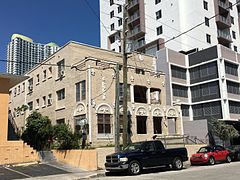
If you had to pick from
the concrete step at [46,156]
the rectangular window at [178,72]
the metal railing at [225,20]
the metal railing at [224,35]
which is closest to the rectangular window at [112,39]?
the metal railing at [224,35]

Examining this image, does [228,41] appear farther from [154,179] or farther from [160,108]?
[154,179]

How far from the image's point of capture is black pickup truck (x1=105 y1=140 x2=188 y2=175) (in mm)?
17219

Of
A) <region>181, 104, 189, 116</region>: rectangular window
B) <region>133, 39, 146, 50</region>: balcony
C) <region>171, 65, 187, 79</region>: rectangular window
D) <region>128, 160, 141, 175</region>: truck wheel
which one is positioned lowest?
<region>128, 160, 141, 175</region>: truck wheel

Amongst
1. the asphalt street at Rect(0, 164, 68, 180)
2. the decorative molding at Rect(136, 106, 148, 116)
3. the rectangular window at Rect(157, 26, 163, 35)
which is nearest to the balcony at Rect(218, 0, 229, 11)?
the rectangular window at Rect(157, 26, 163, 35)

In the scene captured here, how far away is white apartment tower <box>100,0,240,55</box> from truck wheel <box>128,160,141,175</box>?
95.3 feet

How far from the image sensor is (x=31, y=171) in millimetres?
19078

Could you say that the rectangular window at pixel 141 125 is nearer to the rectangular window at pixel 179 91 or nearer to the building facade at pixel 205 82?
the building facade at pixel 205 82

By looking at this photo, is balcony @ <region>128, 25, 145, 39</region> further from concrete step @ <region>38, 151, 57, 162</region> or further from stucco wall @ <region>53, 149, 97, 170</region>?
stucco wall @ <region>53, 149, 97, 170</region>

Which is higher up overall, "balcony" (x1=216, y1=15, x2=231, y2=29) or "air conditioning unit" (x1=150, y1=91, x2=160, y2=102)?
"balcony" (x1=216, y1=15, x2=231, y2=29)

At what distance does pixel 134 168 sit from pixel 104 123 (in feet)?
30.0

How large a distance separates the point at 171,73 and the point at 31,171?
26840 millimetres

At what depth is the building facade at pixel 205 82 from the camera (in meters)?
40.2

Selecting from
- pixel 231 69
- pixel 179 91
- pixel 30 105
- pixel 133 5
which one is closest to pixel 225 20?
pixel 231 69

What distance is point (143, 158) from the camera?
58.8 ft
